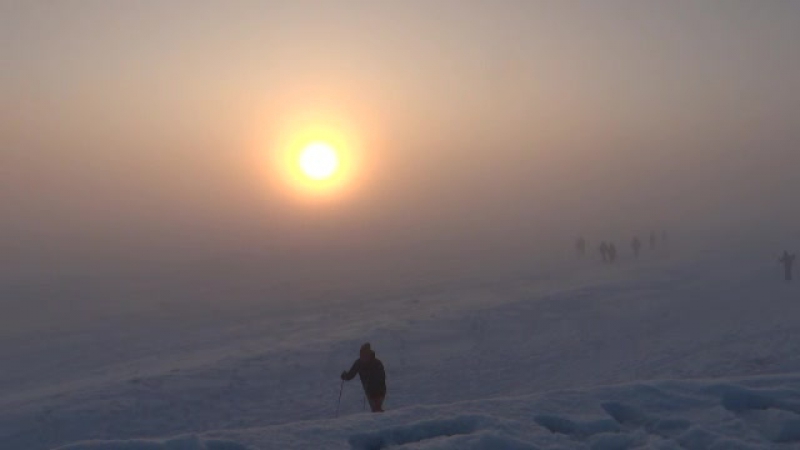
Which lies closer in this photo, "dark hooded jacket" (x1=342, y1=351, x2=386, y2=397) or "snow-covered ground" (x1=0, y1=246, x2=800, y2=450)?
"snow-covered ground" (x1=0, y1=246, x2=800, y2=450)

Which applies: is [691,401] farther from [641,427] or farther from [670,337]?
[670,337]

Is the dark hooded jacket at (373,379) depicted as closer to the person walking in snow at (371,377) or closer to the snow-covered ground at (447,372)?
the person walking in snow at (371,377)

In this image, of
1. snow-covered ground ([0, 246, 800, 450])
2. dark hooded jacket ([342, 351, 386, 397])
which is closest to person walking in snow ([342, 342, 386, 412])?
dark hooded jacket ([342, 351, 386, 397])

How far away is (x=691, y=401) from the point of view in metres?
7.62

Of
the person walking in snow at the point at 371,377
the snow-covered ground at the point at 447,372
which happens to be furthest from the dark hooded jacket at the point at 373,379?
the snow-covered ground at the point at 447,372

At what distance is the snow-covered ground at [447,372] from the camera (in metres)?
6.92

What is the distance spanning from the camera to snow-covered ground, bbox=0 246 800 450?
6.92 meters

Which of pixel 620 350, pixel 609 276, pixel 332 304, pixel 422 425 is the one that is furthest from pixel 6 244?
pixel 422 425

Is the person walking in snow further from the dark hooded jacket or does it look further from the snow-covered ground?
the snow-covered ground

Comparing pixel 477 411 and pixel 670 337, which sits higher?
pixel 670 337

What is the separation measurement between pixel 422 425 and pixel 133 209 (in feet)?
472

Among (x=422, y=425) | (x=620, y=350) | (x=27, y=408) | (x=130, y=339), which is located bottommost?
(x=422, y=425)

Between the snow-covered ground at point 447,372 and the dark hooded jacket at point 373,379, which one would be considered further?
the dark hooded jacket at point 373,379

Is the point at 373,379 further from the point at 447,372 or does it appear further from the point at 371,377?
the point at 447,372
